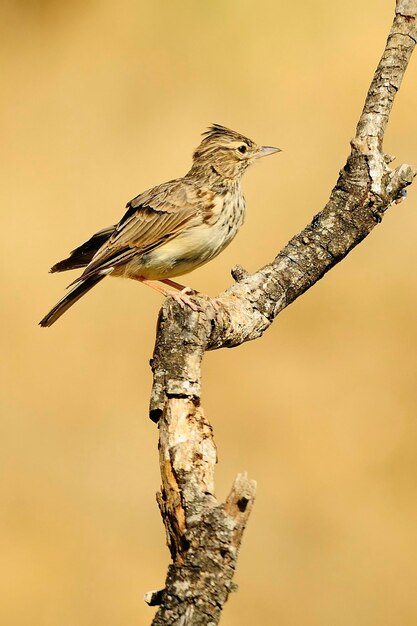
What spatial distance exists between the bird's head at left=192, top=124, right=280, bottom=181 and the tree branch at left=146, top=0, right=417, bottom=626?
1883 millimetres

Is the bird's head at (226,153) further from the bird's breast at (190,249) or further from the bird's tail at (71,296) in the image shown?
the bird's tail at (71,296)

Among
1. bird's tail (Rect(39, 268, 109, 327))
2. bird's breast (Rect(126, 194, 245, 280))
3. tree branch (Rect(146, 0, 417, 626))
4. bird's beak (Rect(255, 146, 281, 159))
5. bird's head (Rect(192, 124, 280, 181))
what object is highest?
bird's beak (Rect(255, 146, 281, 159))

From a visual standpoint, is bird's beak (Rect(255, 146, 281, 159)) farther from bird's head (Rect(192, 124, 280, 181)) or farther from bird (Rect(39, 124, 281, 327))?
bird (Rect(39, 124, 281, 327))

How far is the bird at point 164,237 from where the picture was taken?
6605mm

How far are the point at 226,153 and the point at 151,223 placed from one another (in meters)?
0.92

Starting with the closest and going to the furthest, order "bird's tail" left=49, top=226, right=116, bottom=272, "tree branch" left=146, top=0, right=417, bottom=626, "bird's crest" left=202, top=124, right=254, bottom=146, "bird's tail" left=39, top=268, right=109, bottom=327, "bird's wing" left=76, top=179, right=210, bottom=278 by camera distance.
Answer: "tree branch" left=146, top=0, right=417, bottom=626 < "bird's tail" left=39, top=268, right=109, bottom=327 < "bird's wing" left=76, top=179, right=210, bottom=278 < "bird's tail" left=49, top=226, right=116, bottom=272 < "bird's crest" left=202, top=124, right=254, bottom=146

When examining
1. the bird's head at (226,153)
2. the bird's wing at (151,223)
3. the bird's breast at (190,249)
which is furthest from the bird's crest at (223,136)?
the bird's breast at (190,249)

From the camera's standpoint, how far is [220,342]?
4.93 m

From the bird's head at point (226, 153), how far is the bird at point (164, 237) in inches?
2.1

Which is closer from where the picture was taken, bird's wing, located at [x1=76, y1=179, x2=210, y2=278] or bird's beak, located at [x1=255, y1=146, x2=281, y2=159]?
bird's wing, located at [x1=76, y1=179, x2=210, y2=278]

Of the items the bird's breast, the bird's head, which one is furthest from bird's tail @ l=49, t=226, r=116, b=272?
the bird's head

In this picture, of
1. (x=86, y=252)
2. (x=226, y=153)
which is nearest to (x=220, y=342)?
(x=86, y=252)

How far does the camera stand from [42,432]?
1148 cm

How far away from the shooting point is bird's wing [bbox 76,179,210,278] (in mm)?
6668
